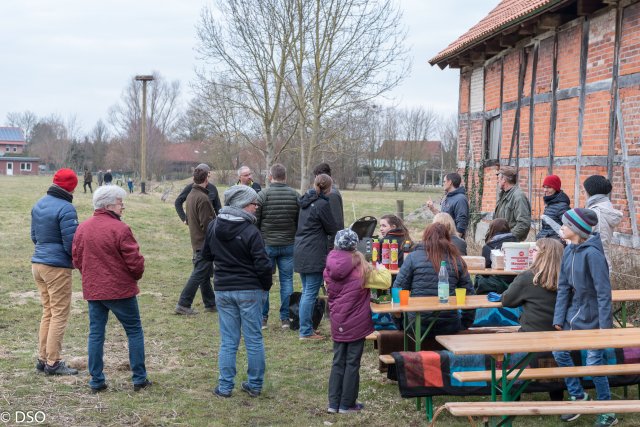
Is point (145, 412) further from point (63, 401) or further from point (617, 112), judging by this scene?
point (617, 112)

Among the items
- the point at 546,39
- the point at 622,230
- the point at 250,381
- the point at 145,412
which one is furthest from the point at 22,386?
the point at 546,39

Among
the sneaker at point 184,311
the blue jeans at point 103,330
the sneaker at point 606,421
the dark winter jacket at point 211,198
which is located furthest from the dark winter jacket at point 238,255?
the sneaker at point 184,311

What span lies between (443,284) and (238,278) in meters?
1.72

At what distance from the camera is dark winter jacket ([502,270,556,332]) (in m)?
5.77

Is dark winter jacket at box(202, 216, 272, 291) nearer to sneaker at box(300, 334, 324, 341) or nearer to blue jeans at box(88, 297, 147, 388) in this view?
blue jeans at box(88, 297, 147, 388)

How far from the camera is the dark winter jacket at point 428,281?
624 cm

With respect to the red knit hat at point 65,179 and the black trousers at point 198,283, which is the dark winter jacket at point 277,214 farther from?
A: the red knit hat at point 65,179

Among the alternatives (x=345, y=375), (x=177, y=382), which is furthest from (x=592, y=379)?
(x=177, y=382)

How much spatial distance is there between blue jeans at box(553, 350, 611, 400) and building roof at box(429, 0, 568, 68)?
6286 millimetres

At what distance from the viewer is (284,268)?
8.73 meters

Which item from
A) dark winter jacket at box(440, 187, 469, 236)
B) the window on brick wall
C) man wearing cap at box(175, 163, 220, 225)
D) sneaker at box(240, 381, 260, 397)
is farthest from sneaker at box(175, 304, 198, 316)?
the window on brick wall

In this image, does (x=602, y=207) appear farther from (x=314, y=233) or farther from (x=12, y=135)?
(x=12, y=135)

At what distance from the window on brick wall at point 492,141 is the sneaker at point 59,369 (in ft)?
32.4

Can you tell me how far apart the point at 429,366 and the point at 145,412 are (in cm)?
224
